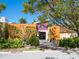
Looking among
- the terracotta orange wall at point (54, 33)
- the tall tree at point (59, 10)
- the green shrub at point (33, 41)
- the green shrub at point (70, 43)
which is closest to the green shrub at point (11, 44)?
the green shrub at point (33, 41)

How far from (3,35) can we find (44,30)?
13307 mm

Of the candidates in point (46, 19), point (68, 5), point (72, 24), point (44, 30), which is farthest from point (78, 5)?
point (44, 30)

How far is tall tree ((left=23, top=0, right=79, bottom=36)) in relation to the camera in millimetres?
23698

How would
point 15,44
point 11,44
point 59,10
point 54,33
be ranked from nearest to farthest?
point 59,10
point 11,44
point 15,44
point 54,33

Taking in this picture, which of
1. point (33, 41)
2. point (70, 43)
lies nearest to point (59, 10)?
point (70, 43)

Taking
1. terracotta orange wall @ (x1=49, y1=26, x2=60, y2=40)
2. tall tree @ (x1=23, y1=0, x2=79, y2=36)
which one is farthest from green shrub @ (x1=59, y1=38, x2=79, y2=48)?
terracotta orange wall @ (x1=49, y1=26, x2=60, y2=40)

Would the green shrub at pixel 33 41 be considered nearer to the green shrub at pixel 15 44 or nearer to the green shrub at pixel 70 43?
the green shrub at pixel 15 44

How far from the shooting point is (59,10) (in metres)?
23.5

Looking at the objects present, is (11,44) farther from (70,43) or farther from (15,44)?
(70,43)

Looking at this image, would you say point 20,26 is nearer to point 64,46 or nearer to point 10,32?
point 10,32

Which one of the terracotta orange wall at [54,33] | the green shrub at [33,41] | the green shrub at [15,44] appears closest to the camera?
the green shrub at [15,44]

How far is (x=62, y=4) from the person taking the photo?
2348 centimetres

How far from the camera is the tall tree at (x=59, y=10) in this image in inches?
933

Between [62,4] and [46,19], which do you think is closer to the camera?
[62,4]
